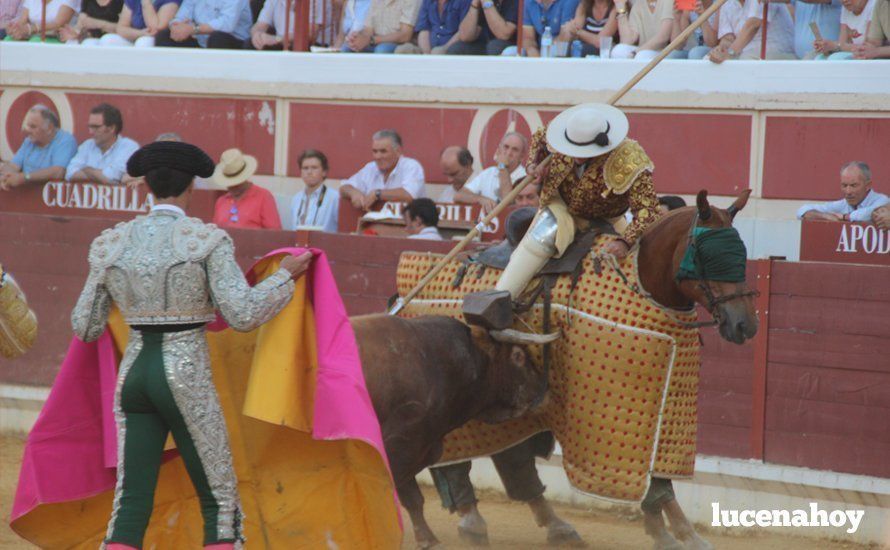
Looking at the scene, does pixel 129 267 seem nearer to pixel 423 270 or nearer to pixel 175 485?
pixel 175 485

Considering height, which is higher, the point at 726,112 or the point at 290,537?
the point at 726,112

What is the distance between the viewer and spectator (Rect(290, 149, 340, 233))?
9.30 m

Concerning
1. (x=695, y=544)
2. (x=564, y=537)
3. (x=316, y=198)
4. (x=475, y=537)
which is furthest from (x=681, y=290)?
(x=316, y=198)

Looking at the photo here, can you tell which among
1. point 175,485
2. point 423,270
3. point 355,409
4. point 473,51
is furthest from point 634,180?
point 473,51

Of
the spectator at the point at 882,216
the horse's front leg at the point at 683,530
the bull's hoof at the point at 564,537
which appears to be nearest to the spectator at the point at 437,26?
the spectator at the point at 882,216

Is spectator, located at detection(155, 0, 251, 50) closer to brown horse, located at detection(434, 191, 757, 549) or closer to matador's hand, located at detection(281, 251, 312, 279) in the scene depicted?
brown horse, located at detection(434, 191, 757, 549)

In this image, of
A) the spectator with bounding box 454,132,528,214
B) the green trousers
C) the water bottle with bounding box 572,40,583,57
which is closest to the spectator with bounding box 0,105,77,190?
the spectator with bounding box 454,132,528,214

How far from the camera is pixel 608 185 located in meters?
5.82

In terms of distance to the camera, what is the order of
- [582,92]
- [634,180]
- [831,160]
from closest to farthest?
[634,180] < [831,160] < [582,92]

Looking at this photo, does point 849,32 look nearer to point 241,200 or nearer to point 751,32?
point 751,32

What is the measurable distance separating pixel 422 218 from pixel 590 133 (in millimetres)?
2525

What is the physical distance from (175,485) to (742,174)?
4458 mm

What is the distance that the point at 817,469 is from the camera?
7008mm

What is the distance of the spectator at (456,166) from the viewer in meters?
8.82
